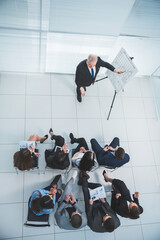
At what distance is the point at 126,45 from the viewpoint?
3.93 metres

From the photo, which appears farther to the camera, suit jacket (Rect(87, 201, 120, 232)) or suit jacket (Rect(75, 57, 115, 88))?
suit jacket (Rect(75, 57, 115, 88))

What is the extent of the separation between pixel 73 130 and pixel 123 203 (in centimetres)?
183

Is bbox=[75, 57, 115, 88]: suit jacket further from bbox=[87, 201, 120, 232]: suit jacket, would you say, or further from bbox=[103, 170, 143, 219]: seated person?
bbox=[87, 201, 120, 232]: suit jacket

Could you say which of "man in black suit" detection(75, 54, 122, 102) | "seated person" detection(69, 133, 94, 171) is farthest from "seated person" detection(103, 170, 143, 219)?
"man in black suit" detection(75, 54, 122, 102)

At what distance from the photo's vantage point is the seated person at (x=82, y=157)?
125 inches

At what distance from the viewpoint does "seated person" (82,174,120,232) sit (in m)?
2.86

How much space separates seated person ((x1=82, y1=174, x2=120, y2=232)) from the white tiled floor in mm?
466

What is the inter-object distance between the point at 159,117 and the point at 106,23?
257 cm

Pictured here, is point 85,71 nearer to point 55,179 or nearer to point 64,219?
point 55,179

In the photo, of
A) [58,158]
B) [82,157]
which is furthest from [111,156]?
[58,158]

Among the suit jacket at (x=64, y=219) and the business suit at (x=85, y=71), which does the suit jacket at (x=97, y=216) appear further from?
the business suit at (x=85, y=71)

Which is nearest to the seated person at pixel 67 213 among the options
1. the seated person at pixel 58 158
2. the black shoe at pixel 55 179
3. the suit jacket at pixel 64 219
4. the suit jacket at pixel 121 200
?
the suit jacket at pixel 64 219

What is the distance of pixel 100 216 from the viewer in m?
3.11

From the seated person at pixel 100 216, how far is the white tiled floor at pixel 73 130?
466 mm
